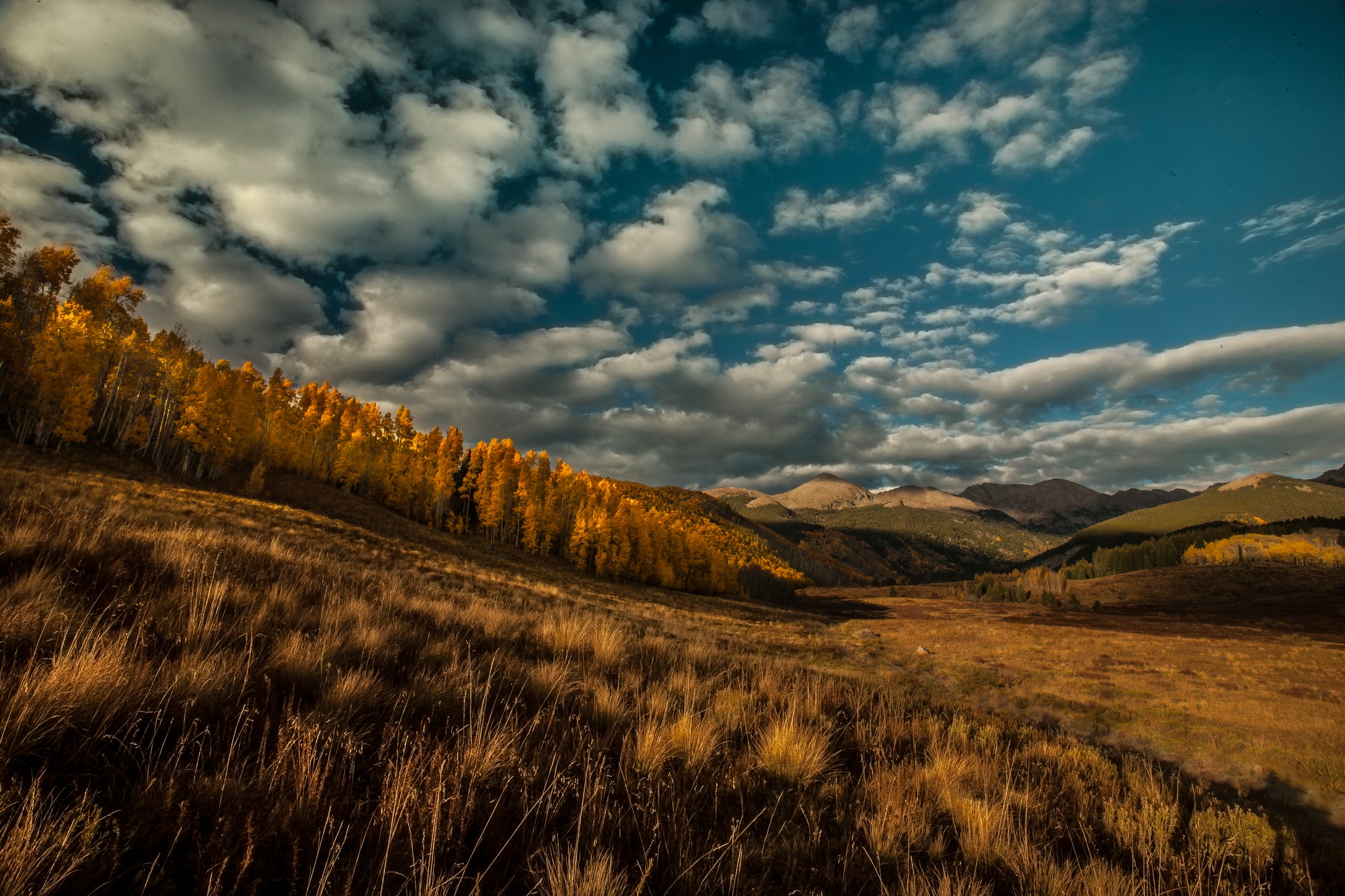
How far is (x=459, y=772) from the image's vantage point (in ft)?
10.1

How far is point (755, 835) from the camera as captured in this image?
3457 mm

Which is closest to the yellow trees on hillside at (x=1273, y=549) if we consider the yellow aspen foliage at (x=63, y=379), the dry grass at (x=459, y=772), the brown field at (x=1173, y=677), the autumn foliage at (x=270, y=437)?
the brown field at (x=1173, y=677)

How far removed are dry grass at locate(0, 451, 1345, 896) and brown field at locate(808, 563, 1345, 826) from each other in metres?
20.7

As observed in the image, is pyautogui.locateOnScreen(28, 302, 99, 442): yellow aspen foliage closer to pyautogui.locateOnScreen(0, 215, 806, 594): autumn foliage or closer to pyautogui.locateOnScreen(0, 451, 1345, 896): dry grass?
pyautogui.locateOnScreen(0, 215, 806, 594): autumn foliage

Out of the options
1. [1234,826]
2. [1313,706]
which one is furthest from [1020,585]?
[1234,826]

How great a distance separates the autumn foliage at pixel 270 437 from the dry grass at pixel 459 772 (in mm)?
53212

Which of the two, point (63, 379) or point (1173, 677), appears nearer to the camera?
point (1173, 677)

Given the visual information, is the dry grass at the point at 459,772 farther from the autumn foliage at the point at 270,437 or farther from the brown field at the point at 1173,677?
the autumn foliage at the point at 270,437

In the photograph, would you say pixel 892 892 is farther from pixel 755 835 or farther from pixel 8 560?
pixel 8 560

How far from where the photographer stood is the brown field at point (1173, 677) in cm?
1986

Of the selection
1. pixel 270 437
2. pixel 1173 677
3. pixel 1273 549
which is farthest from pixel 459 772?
pixel 1273 549

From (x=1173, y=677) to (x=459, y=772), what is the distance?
4531cm

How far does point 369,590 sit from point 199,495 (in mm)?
34618

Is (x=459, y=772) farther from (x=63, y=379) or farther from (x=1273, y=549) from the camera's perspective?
(x=1273, y=549)
